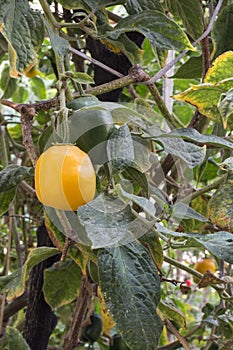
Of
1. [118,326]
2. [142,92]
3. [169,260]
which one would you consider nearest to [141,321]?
[118,326]

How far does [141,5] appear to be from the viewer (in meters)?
0.67

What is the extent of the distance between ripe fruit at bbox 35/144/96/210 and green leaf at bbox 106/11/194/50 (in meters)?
0.21

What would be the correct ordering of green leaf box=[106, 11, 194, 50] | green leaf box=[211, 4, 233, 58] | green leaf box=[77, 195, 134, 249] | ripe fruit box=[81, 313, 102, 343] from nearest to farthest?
green leaf box=[77, 195, 134, 249], green leaf box=[106, 11, 194, 50], green leaf box=[211, 4, 233, 58], ripe fruit box=[81, 313, 102, 343]

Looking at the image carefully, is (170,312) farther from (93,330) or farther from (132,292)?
(93,330)

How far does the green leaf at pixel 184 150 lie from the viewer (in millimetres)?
521

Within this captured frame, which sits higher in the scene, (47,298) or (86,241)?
(86,241)

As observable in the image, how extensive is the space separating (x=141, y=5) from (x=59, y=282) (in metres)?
0.40

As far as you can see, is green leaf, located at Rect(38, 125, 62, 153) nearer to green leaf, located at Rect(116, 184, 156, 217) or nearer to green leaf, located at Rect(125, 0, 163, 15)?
green leaf, located at Rect(116, 184, 156, 217)

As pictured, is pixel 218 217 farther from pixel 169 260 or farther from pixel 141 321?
pixel 141 321

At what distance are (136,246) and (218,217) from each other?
0.55ft

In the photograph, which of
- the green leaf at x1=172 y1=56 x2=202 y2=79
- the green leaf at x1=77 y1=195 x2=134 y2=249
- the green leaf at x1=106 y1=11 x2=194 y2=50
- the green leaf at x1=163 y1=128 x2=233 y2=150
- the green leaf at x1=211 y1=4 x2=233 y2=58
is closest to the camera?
the green leaf at x1=77 y1=195 x2=134 y2=249

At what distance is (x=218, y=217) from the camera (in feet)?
2.02

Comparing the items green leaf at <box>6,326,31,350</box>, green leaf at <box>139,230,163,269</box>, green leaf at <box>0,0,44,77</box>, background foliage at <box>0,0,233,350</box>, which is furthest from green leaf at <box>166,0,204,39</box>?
green leaf at <box>6,326,31,350</box>

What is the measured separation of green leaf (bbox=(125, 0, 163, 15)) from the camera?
0.66 m
